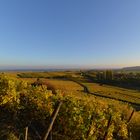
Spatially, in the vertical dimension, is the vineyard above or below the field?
above

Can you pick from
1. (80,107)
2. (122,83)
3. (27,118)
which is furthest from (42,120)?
(122,83)

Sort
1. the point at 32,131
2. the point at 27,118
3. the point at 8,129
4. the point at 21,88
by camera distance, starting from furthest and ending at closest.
A: the point at 21,88 → the point at 27,118 → the point at 32,131 → the point at 8,129

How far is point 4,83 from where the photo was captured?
31.5 m

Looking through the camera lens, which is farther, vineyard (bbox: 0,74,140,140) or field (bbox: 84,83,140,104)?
field (bbox: 84,83,140,104)

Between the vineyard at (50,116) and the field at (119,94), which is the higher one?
the vineyard at (50,116)

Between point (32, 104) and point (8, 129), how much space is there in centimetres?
538

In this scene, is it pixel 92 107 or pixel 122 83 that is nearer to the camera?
pixel 92 107

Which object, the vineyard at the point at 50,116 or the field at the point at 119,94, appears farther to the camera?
the field at the point at 119,94

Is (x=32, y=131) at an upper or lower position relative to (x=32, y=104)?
lower

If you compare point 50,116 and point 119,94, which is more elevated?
point 50,116

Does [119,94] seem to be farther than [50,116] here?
Yes

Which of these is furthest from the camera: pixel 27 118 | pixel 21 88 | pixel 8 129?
pixel 21 88

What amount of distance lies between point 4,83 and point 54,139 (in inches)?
342

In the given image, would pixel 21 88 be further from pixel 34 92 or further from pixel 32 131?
pixel 32 131
